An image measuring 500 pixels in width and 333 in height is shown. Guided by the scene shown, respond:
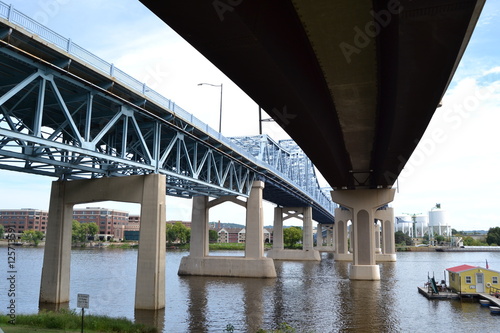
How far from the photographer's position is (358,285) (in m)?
40.0

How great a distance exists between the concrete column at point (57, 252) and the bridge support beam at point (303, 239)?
6178 centimetres

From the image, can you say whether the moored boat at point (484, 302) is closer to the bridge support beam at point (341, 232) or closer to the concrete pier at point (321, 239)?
the bridge support beam at point (341, 232)

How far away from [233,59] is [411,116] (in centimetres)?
961

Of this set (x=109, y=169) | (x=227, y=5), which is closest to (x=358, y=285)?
(x=109, y=169)

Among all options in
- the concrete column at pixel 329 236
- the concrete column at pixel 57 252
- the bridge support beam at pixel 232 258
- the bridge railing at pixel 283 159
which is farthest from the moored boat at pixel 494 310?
the concrete column at pixel 329 236

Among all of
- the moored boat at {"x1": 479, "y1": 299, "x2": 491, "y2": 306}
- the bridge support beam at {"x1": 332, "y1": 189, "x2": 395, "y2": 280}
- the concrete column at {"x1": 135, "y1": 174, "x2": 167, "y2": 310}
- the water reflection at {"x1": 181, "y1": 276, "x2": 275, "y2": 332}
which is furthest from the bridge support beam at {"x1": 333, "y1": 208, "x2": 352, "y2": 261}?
the concrete column at {"x1": 135, "y1": 174, "x2": 167, "y2": 310}

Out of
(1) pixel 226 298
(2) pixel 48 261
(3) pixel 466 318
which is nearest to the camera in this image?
(3) pixel 466 318

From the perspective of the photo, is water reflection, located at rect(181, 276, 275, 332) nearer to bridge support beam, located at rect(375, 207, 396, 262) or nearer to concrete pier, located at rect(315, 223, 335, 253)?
bridge support beam, located at rect(375, 207, 396, 262)

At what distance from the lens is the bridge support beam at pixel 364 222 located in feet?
142

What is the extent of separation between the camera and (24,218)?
151250 mm

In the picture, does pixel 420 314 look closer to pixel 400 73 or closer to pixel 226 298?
pixel 226 298

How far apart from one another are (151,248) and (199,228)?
24906 millimetres

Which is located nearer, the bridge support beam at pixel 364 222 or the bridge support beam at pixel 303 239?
the bridge support beam at pixel 364 222

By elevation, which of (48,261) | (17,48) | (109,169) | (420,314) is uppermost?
(17,48)
